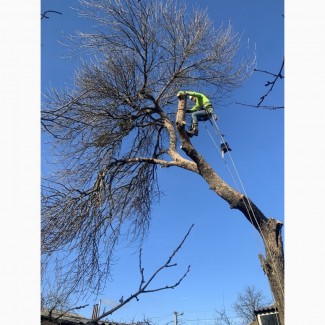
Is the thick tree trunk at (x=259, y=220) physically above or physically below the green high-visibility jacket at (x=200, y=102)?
below

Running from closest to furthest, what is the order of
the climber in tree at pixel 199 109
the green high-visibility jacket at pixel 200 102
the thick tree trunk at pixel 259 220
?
the thick tree trunk at pixel 259 220, the climber in tree at pixel 199 109, the green high-visibility jacket at pixel 200 102

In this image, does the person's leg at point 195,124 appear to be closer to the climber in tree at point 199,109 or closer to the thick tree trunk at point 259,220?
the climber in tree at point 199,109

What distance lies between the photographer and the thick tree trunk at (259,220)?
3.90 m

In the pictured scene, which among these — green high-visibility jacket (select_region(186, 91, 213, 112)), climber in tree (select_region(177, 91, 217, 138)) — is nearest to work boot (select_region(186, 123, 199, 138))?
climber in tree (select_region(177, 91, 217, 138))

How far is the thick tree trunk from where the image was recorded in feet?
12.8

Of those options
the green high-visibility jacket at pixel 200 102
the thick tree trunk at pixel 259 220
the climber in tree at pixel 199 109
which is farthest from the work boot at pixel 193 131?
the green high-visibility jacket at pixel 200 102

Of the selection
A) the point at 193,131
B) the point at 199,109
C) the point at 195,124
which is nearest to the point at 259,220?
the point at 193,131

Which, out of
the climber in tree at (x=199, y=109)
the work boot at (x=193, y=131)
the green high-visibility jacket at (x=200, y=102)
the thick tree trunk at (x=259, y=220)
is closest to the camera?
the thick tree trunk at (x=259, y=220)

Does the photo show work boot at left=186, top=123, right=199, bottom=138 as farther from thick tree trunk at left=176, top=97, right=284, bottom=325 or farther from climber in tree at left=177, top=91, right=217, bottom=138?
thick tree trunk at left=176, top=97, right=284, bottom=325

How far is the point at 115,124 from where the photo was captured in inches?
251

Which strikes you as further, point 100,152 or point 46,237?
point 100,152
